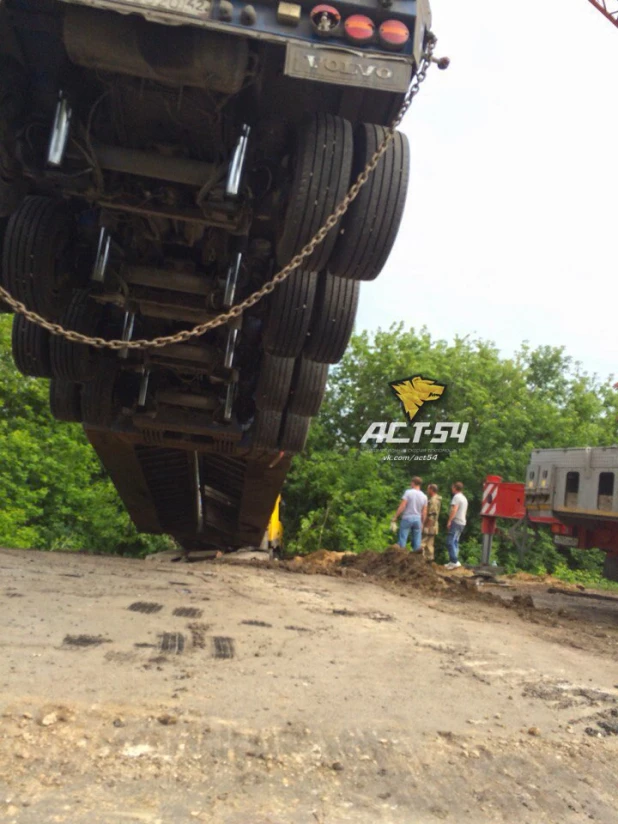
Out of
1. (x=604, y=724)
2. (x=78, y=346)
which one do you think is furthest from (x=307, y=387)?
(x=604, y=724)

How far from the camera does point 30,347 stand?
6.59 metres

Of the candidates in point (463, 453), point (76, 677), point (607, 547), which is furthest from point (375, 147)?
point (463, 453)

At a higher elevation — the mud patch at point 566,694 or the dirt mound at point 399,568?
the dirt mound at point 399,568

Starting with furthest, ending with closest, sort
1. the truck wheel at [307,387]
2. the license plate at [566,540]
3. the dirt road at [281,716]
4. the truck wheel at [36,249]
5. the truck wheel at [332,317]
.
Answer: the license plate at [566,540]
the truck wheel at [307,387]
the truck wheel at [332,317]
the truck wheel at [36,249]
the dirt road at [281,716]

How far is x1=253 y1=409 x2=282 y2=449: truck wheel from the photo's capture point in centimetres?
701

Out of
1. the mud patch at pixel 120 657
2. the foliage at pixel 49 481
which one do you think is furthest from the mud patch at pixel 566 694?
the foliage at pixel 49 481

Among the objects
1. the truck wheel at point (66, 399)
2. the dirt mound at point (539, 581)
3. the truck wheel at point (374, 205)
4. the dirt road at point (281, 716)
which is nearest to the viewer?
the dirt road at point (281, 716)

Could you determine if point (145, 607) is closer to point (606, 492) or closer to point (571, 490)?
point (606, 492)

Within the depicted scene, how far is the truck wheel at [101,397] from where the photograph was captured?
6.88m

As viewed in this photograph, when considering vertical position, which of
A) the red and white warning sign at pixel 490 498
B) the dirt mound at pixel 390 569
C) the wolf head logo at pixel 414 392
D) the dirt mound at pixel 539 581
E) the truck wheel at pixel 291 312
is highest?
the wolf head logo at pixel 414 392

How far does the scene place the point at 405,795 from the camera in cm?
264

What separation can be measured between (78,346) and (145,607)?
96.0 inches

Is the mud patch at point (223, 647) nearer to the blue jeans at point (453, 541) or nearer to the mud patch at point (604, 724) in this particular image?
the mud patch at point (604, 724)

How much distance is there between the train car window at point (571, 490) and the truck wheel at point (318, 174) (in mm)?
5836
